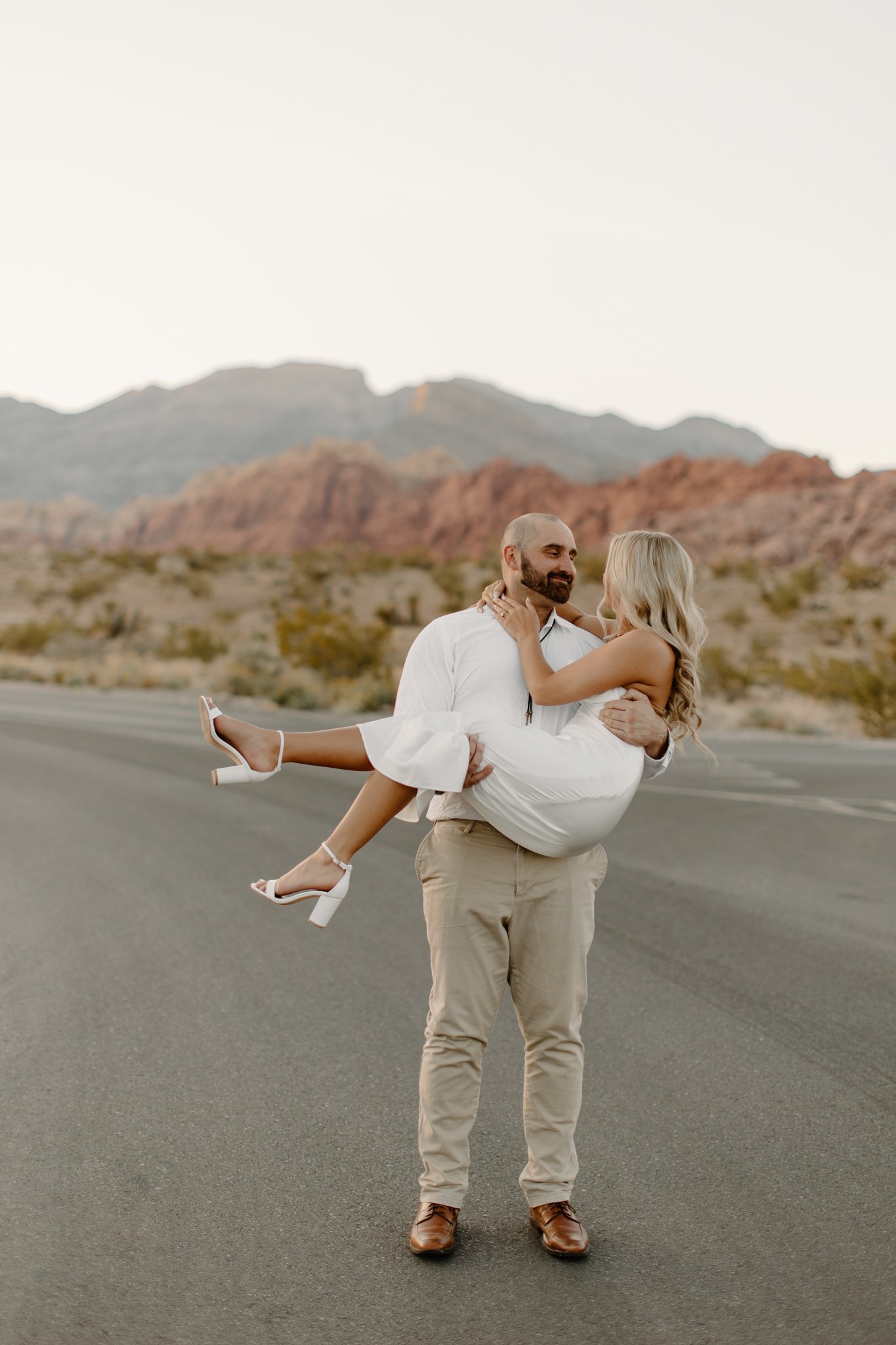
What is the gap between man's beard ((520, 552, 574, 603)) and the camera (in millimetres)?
3480

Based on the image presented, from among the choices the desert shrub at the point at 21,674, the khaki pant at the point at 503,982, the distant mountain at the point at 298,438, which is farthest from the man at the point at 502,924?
the distant mountain at the point at 298,438

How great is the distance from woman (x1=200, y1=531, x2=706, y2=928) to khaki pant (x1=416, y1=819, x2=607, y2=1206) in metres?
0.15

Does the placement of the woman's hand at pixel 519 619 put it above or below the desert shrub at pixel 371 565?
below

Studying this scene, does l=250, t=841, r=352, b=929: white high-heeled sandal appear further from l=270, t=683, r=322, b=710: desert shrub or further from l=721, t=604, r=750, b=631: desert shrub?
l=721, t=604, r=750, b=631: desert shrub

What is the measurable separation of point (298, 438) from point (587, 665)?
615ft

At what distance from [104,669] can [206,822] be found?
2315 cm

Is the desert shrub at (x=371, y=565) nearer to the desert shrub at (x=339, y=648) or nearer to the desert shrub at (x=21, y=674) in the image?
the desert shrub at (x=21, y=674)

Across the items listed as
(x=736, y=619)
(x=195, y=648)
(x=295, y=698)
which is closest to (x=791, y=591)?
(x=736, y=619)

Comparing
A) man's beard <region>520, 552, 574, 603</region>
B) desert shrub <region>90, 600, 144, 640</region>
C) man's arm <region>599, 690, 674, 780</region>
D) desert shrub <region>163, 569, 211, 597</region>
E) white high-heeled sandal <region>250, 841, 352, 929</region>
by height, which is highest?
desert shrub <region>163, 569, 211, 597</region>

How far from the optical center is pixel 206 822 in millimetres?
10422

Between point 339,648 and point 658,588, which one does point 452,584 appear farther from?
point 658,588

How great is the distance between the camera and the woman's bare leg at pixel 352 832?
3.40 m

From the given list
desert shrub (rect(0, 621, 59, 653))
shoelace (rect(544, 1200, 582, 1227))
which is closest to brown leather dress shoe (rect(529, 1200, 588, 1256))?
shoelace (rect(544, 1200, 582, 1227))

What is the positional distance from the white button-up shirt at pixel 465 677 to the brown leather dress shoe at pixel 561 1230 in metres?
1.13
